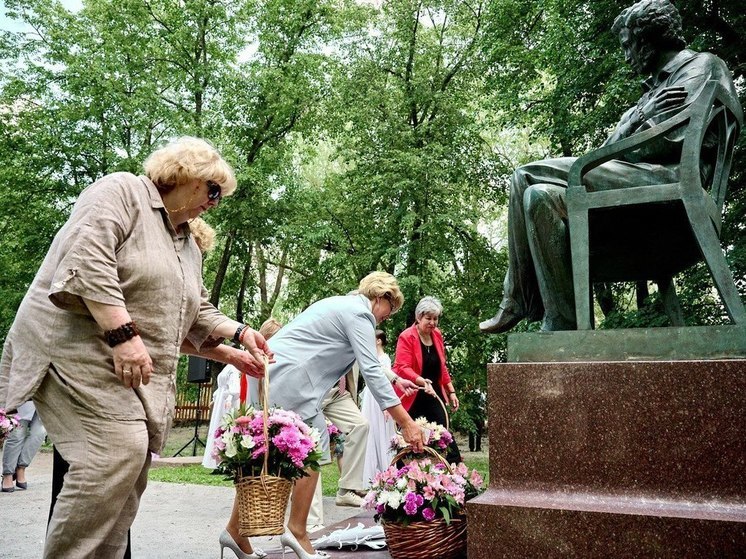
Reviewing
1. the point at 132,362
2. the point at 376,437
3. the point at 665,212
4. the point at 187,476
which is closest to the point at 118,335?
the point at 132,362

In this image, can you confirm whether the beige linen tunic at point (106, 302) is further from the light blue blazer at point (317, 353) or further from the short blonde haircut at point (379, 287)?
the short blonde haircut at point (379, 287)

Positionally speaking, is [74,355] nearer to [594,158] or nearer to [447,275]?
[594,158]

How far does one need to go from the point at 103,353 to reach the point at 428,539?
203 centimetres

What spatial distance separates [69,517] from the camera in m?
2.35

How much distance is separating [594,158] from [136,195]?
1961 mm

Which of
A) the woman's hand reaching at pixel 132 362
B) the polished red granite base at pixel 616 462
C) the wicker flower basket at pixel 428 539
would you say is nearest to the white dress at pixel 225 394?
the wicker flower basket at pixel 428 539

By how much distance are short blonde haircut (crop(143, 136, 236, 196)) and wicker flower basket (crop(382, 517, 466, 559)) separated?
2032 mm

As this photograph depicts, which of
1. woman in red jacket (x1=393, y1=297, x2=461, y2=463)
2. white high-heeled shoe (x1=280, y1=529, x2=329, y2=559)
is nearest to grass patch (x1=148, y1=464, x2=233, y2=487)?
woman in red jacket (x1=393, y1=297, x2=461, y2=463)

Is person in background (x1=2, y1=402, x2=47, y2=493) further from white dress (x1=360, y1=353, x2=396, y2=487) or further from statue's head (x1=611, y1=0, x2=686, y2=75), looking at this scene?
statue's head (x1=611, y1=0, x2=686, y2=75)

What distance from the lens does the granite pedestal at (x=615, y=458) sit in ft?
8.91

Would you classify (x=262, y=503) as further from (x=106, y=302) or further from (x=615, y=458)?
(x=615, y=458)

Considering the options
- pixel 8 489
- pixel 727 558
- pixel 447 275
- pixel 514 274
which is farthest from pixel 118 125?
pixel 727 558

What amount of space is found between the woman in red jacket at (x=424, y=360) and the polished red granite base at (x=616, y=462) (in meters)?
4.56

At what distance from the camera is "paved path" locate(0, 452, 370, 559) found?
4.97 meters
